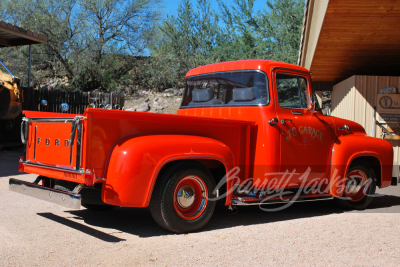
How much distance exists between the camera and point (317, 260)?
3.88m

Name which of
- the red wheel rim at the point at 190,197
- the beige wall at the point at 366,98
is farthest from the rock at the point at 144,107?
the red wheel rim at the point at 190,197

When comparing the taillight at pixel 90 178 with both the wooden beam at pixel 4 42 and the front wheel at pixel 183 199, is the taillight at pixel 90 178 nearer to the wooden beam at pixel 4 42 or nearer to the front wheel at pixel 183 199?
the front wheel at pixel 183 199

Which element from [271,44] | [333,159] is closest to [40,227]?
[333,159]

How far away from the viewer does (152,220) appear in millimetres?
5387

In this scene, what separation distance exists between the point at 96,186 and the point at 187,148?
1.06m

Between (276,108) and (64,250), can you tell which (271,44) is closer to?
(276,108)

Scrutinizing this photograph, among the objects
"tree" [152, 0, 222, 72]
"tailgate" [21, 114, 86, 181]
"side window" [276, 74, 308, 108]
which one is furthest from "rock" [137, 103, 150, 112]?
"tailgate" [21, 114, 86, 181]

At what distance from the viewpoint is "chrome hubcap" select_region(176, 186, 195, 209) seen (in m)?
4.54

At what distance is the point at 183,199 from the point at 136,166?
2.72ft

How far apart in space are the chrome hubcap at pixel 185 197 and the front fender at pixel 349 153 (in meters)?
2.53

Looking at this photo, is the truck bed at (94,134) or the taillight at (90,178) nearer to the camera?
the taillight at (90,178)

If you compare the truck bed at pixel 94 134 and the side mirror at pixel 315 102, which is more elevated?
the side mirror at pixel 315 102

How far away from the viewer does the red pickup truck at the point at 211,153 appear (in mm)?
4059

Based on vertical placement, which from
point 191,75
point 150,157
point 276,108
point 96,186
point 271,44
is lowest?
point 96,186
